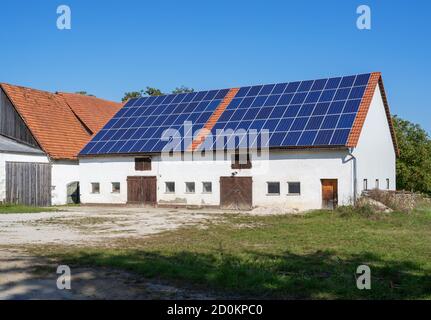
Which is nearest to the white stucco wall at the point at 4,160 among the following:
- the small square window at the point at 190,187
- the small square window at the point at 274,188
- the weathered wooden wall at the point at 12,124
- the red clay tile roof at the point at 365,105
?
the weathered wooden wall at the point at 12,124

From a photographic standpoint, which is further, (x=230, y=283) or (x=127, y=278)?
(x=127, y=278)

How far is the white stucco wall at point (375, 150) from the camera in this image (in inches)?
1089

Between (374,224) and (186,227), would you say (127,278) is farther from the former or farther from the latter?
(374,224)

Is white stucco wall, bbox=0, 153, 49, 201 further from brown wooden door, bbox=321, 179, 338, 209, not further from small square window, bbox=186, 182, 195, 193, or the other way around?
brown wooden door, bbox=321, 179, 338, 209

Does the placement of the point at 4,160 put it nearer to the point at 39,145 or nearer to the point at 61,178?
the point at 39,145

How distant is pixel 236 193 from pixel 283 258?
58.4 ft

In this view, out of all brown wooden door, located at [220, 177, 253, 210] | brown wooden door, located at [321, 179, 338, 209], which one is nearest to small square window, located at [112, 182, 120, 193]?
brown wooden door, located at [220, 177, 253, 210]

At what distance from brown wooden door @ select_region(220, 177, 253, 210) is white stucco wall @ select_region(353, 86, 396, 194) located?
5.76 m

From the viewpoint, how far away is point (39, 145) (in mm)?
33469

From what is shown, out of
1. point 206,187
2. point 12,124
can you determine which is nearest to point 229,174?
point 206,187

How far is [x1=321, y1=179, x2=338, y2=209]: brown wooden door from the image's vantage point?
86.6 feet

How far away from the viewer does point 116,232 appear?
666 inches
